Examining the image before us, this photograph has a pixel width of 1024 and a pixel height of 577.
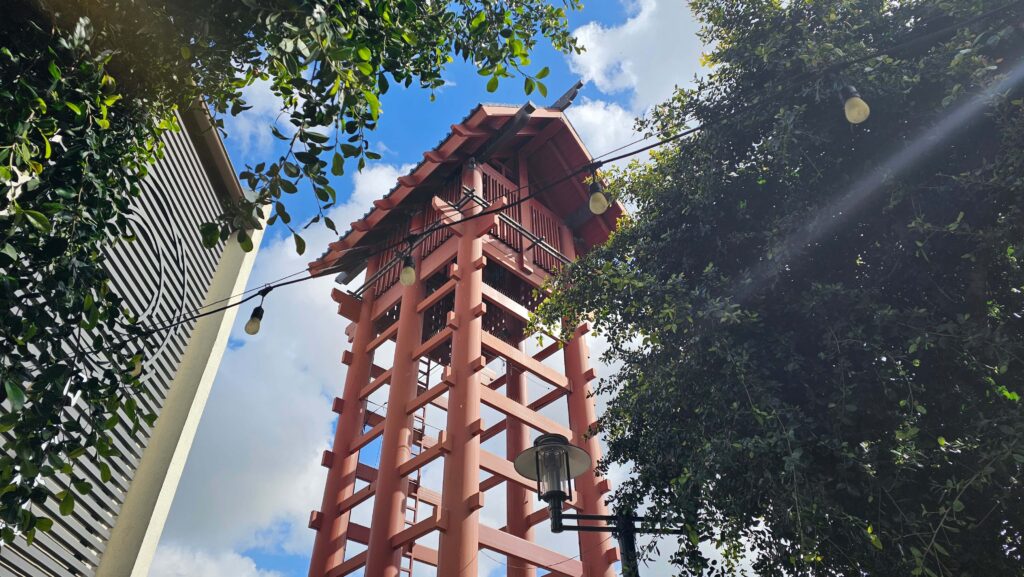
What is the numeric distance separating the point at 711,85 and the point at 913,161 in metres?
2.58

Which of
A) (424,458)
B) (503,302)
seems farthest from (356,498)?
(503,302)

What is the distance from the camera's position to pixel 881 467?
503 cm

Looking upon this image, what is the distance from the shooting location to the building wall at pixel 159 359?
723 cm

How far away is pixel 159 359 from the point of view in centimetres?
885

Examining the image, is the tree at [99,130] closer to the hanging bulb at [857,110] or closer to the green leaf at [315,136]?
A: the green leaf at [315,136]

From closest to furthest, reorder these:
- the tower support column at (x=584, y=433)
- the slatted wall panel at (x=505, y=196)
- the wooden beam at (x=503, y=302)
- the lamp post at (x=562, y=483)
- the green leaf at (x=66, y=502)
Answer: the green leaf at (x=66, y=502)
the lamp post at (x=562, y=483)
the tower support column at (x=584, y=433)
the wooden beam at (x=503, y=302)
the slatted wall panel at (x=505, y=196)

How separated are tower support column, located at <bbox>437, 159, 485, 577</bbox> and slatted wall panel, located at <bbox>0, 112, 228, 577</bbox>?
495cm

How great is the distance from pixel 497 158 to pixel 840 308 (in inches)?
548

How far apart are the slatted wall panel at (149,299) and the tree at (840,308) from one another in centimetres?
540

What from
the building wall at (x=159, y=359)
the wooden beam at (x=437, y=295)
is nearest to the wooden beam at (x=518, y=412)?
the wooden beam at (x=437, y=295)

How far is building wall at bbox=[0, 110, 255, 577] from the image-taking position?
23.7 feet

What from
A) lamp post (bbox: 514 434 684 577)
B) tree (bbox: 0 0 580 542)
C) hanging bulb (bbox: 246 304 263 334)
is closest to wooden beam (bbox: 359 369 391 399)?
hanging bulb (bbox: 246 304 263 334)

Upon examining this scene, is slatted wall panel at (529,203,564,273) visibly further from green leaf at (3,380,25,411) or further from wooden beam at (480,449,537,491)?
green leaf at (3,380,25,411)

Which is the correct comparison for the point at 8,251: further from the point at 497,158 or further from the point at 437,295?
the point at 497,158
